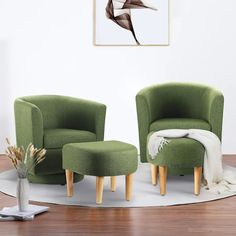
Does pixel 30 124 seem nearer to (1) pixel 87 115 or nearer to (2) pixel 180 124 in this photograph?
(1) pixel 87 115

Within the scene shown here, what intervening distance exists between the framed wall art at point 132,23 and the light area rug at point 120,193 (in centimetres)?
192

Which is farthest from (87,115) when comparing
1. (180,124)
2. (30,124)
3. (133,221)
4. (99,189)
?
(133,221)

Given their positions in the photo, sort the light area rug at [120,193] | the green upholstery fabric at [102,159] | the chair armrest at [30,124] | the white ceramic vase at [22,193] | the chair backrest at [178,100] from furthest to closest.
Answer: the chair backrest at [178,100]
the chair armrest at [30,124]
the light area rug at [120,193]
the green upholstery fabric at [102,159]
the white ceramic vase at [22,193]

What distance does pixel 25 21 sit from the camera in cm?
761

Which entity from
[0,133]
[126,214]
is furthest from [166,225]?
[0,133]

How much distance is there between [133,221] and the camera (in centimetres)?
475

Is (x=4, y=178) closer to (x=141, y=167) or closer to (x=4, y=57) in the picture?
(x=141, y=167)

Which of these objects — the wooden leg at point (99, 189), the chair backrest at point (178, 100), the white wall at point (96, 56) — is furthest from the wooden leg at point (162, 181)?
the white wall at point (96, 56)

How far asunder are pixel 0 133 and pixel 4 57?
85 cm

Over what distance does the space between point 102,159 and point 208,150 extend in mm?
946

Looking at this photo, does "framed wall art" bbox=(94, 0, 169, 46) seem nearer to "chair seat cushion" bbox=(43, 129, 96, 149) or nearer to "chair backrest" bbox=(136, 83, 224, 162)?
"chair backrest" bbox=(136, 83, 224, 162)

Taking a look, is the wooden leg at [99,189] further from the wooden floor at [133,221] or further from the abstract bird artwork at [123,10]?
the abstract bird artwork at [123,10]

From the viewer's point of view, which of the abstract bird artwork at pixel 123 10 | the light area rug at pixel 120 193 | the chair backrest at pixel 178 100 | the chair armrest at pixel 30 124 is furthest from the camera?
the abstract bird artwork at pixel 123 10

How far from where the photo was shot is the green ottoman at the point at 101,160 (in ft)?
17.1
